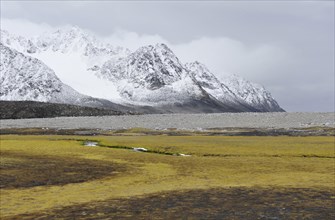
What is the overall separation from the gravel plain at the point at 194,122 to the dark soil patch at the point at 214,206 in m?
94.5

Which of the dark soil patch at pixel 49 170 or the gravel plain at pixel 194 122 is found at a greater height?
the gravel plain at pixel 194 122

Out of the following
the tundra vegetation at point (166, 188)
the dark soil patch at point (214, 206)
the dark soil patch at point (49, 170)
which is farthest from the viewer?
the dark soil patch at point (49, 170)

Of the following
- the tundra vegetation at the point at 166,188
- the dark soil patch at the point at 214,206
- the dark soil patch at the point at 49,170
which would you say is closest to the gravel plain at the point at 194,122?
the tundra vegetation at the point at 166,188

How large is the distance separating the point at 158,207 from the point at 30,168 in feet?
60.4

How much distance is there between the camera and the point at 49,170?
115ft

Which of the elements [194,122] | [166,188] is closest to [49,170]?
[166,188]

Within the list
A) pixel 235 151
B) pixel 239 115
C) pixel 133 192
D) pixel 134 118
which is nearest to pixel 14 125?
pixel 134 118

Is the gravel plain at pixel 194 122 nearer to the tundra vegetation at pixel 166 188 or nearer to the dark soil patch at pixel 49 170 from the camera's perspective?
the tundra vegetation at pixel 166 188

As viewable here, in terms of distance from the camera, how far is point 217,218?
62.2ft

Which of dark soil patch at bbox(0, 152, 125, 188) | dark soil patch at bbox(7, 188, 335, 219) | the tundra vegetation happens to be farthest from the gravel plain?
dark soil patch at bbox(7, 188, 335, 219)

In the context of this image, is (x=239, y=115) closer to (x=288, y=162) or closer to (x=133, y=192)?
(x=288, y=162)

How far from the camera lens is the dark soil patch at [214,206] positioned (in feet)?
64.0

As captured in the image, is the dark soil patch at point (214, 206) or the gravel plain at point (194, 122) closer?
the dark soil patch at point (214, 206)

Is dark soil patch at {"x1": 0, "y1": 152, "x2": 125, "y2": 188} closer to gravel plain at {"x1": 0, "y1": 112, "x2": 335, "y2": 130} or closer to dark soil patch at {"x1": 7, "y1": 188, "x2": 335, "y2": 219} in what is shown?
dark soil patch at {"x1": 7, "y1": 188, "x2": 335, "y2": 219}
